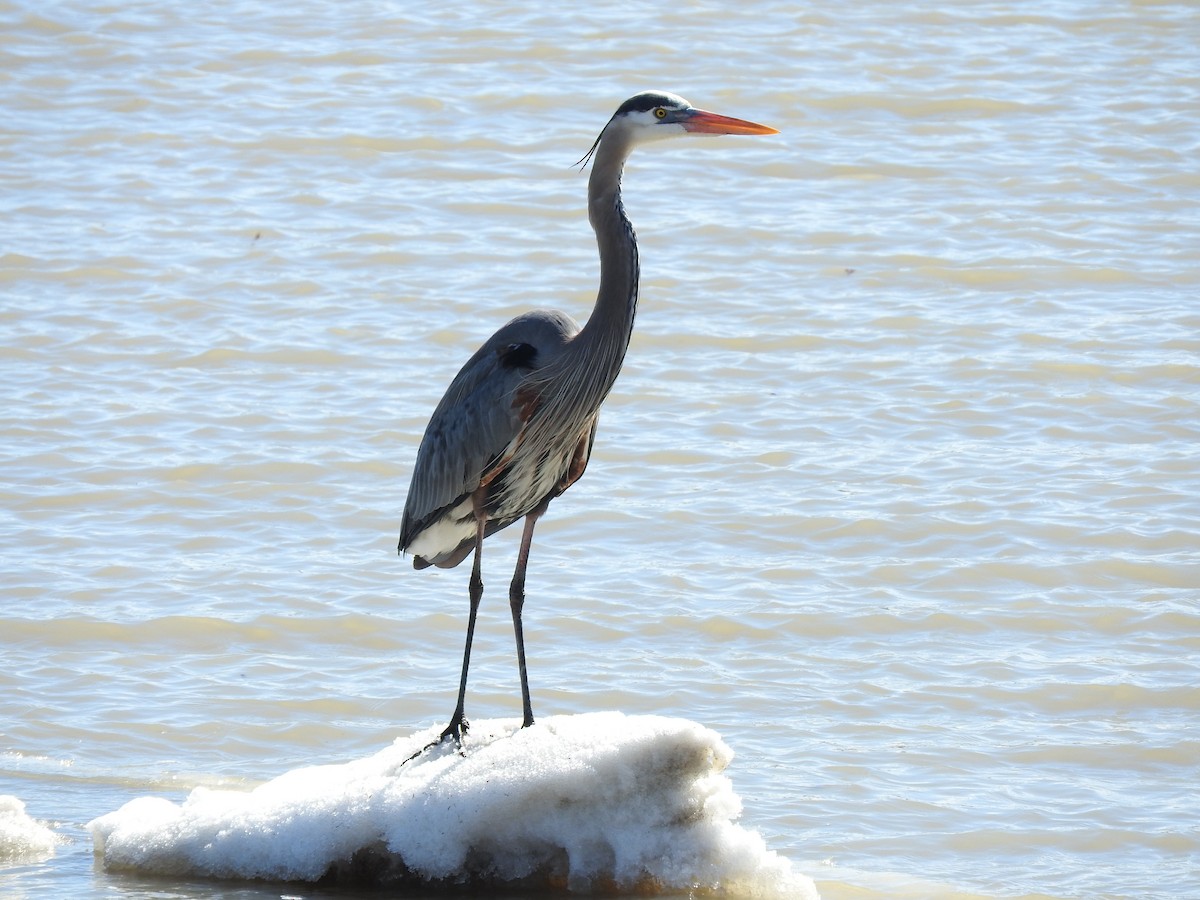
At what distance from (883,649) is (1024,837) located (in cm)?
157

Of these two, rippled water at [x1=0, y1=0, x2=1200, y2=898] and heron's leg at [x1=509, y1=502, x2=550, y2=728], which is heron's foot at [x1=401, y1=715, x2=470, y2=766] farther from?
rippled water at [x1=0, y1=0, x2=1200, y2=898]

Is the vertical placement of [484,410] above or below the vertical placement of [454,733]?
above

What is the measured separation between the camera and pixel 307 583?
25.8ft

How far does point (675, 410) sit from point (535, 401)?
13.2 ft

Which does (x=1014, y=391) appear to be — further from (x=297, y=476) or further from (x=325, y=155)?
(x=325, y=155)

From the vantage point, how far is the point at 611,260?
558 centimetres

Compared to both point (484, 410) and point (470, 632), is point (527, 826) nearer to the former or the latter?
point (470, 632)

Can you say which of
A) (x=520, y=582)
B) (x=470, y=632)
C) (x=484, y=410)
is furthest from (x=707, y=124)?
(x=470, y=632)

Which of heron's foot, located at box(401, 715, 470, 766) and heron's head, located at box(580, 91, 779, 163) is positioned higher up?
heron's head, located at box(580, 91, 779, 163)

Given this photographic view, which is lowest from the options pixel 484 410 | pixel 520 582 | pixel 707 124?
pixel 520 582

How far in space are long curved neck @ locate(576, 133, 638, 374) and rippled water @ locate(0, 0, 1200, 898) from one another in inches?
64.5

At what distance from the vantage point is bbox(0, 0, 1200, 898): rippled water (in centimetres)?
651

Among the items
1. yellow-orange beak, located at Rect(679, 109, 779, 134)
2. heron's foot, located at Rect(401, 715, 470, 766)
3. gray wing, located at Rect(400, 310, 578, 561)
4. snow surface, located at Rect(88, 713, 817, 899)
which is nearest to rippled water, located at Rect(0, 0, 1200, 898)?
snow surface, located at Rect(88, 713, 817, 899)

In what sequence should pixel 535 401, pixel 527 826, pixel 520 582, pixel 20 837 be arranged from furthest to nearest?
pixel 520 582, pixel 535 401, pixel 20 837, pixel 527 826
